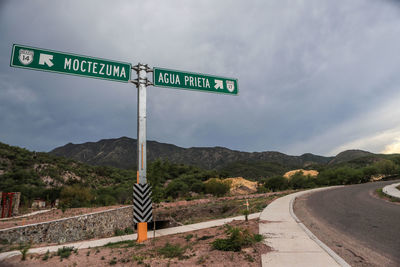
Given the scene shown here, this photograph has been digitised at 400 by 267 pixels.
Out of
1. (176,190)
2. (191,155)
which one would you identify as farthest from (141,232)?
(191,155)

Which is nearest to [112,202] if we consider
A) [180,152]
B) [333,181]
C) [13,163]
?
[13,163]

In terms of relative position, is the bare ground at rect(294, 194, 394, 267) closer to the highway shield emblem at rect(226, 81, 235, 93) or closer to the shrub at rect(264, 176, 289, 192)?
the highway shield emblem at rect(226, 81, 235, 93)

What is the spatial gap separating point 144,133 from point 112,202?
27.7 m

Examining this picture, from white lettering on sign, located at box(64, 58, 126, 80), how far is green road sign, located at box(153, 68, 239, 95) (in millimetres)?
1294

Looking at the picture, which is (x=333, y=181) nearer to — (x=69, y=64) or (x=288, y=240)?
(x=288, y=240)

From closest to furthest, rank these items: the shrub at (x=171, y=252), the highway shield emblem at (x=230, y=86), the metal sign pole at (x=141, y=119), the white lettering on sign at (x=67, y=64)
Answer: the shrub at (x=171, y=252), the white lettering on sign at (x=67, y=64), the metal sign pole at (x=141, y=119), the highway shield emblem at (x=230, y=86)

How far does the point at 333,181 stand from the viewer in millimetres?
55375

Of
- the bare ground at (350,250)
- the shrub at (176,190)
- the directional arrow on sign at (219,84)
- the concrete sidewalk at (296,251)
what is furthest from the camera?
the shrub at (176,190)

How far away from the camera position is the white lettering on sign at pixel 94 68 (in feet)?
22.5

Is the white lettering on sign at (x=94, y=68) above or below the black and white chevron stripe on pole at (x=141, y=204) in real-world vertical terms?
above

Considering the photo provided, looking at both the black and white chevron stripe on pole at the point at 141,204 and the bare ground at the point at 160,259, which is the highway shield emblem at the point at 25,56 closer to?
the black and white chevron stripe on pole at the point at 141,204

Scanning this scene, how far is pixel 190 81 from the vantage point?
27.5 ft

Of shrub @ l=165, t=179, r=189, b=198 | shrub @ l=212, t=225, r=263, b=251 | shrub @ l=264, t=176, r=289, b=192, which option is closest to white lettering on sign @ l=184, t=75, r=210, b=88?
shrub @ l=212, t=225, r=263, b=251

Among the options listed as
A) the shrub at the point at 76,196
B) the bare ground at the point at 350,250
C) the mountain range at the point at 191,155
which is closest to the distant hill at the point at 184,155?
the mountain range at the point at 191,155
